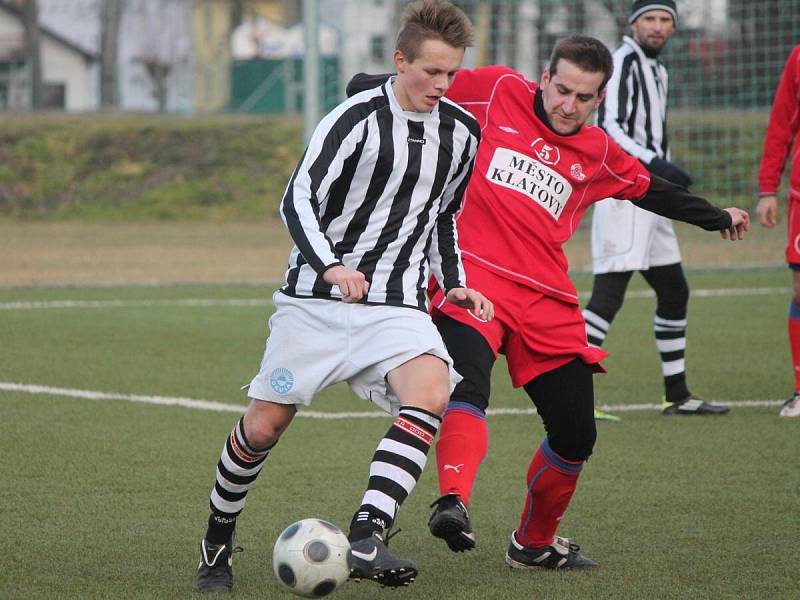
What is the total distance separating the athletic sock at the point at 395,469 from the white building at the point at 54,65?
36.3m

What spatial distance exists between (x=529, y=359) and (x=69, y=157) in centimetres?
2392

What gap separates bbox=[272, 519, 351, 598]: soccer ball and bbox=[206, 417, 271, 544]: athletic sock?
440 millimetres

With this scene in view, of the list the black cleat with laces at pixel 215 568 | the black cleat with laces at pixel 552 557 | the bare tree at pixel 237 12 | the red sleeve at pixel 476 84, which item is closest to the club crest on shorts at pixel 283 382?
the black cleat with laces at pixel 215 568

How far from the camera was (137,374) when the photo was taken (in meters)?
8.61

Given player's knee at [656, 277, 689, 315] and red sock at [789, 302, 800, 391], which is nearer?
red sock at [789, 302, 800, 391]

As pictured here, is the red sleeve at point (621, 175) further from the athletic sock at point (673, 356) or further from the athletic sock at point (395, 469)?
the athletic sock at point (673, 356)

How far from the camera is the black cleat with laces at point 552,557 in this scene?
4699mm

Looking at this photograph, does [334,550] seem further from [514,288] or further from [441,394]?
[514,288]

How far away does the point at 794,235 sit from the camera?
7.37 meters

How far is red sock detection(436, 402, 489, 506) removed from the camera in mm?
4070

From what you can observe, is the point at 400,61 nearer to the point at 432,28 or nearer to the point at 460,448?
the point at 432,28

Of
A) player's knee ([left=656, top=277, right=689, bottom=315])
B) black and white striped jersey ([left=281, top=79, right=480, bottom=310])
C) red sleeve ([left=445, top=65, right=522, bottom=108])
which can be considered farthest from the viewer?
player's knee ([left=656, top=277, right=689, bottom=315])

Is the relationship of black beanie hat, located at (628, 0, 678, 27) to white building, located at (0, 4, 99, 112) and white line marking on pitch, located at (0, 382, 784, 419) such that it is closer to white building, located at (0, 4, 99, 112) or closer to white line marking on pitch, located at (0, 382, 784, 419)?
white line marking on pitch, located at (0, 382, 784, 419)

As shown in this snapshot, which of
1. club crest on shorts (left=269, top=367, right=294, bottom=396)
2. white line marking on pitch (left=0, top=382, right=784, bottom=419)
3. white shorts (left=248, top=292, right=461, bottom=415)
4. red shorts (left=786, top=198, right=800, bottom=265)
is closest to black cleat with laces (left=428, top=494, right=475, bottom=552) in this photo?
white shorts (left=248, top=292, right=461, bottom=415)
